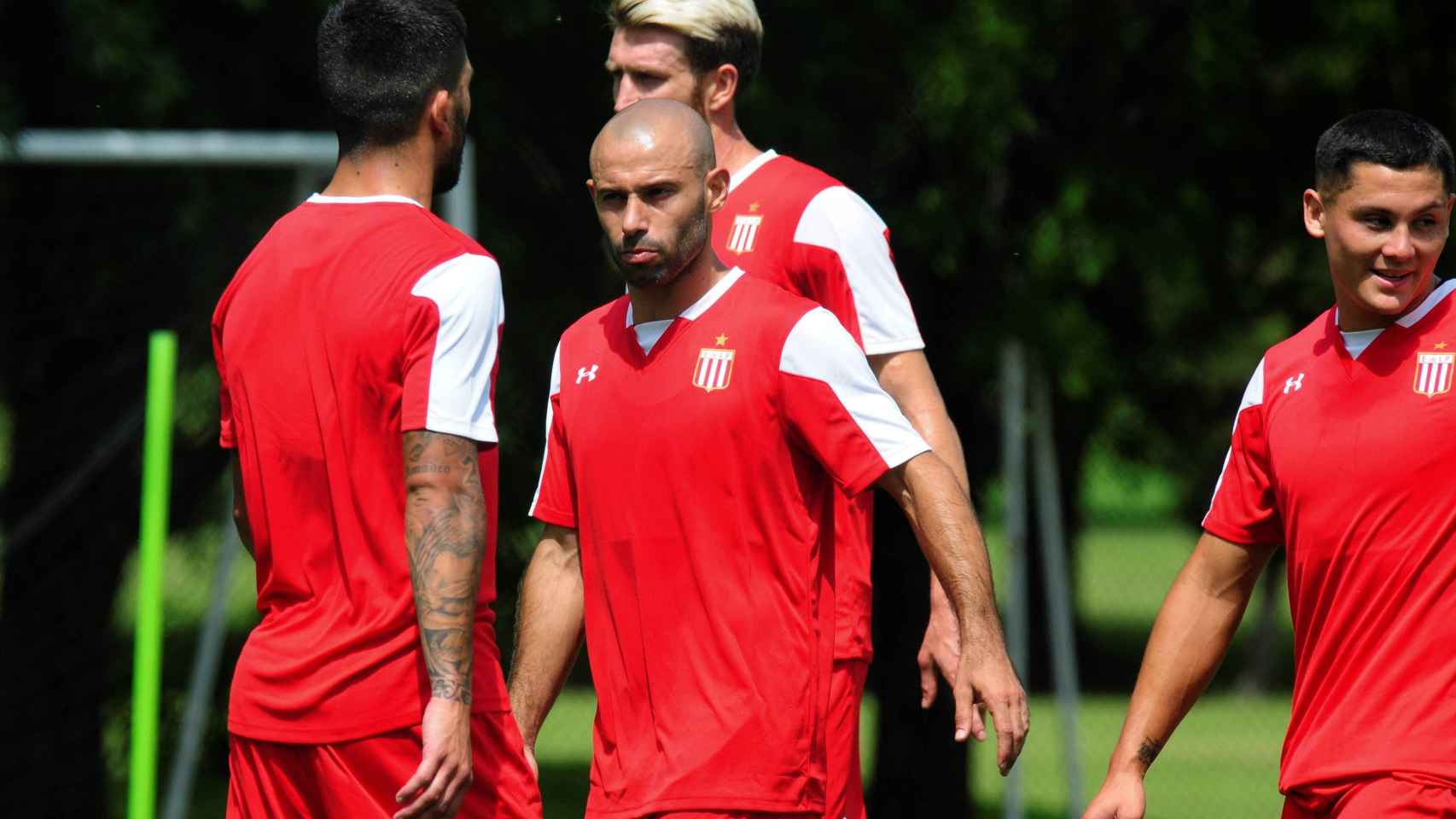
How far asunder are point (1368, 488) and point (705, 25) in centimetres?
198

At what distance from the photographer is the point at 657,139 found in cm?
415

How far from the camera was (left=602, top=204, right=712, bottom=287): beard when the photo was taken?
13.5 ft

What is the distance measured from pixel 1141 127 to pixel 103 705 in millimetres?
5825

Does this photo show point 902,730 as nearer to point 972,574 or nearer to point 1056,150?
point 1056,150

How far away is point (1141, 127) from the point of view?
32.7 feet

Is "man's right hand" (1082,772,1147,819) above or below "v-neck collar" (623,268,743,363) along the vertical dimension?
below

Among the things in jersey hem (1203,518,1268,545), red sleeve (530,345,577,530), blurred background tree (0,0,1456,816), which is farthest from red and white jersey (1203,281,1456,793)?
blurred background tree (0,0,1456,816)

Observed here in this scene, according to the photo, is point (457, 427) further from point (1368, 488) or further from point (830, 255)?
point (1368, 488)

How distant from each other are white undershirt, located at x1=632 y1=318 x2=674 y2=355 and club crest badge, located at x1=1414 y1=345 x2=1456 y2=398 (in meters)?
1.54

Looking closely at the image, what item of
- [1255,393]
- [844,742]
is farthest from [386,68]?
[1255,393]

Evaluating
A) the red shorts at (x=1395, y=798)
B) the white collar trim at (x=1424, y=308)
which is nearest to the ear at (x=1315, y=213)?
the white collar trim at (x=1424, y=308)

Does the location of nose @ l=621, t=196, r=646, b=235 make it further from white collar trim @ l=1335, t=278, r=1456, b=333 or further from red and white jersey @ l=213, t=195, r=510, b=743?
white collar trim @ l=1335, t=278, r=1456, b=333

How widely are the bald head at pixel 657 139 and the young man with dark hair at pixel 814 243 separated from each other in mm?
676

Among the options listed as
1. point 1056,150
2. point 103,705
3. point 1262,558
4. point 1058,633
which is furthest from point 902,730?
point 1262,558
